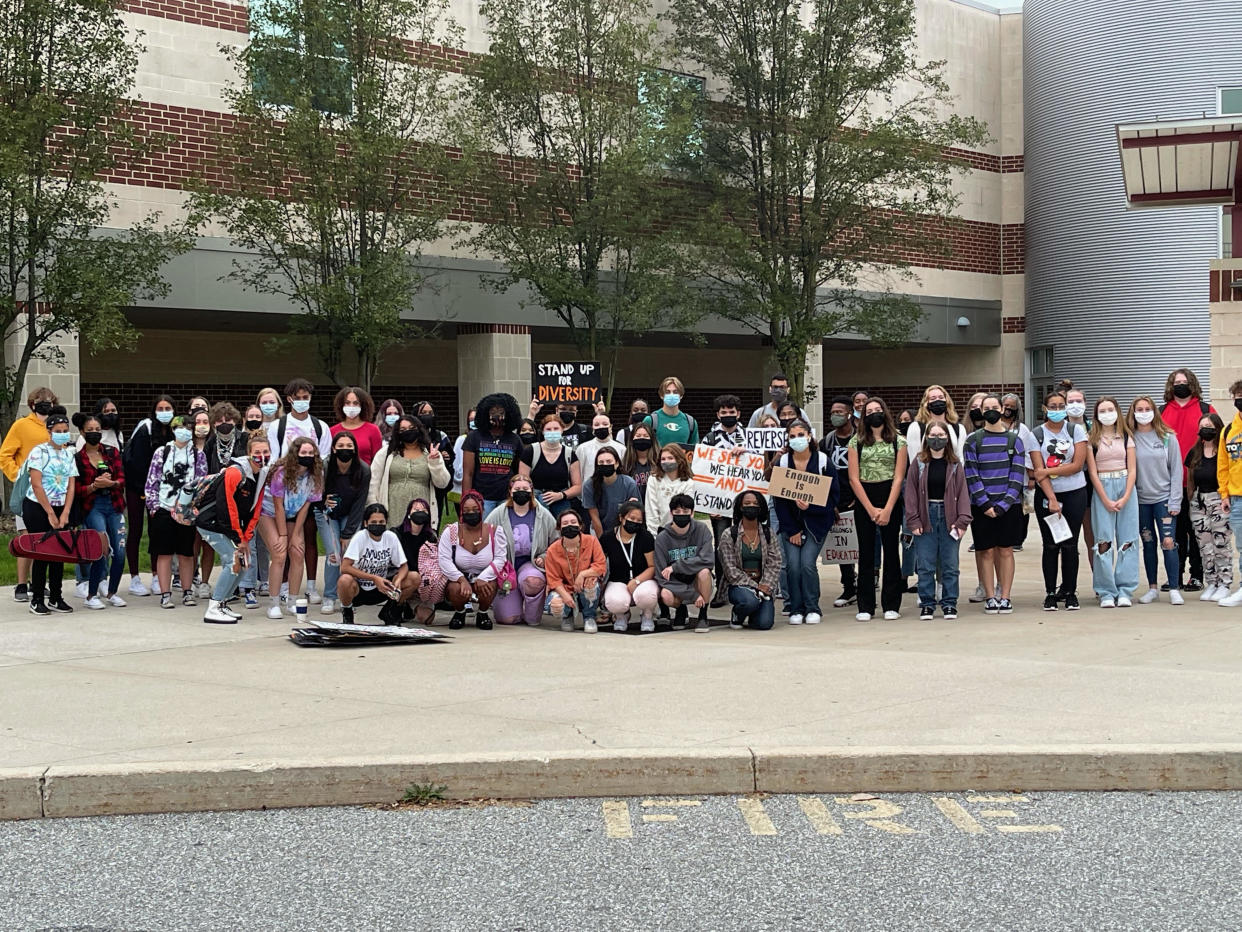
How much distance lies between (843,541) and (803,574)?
71 centimetres

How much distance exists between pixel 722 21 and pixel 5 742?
23.3 m

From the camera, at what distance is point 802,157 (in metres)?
27.5

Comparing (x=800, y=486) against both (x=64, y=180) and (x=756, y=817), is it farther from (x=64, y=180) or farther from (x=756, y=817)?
(x=64, y=180)

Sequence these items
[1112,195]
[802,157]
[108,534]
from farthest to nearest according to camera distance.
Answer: [1112,195]
[802,157]
[108,534]

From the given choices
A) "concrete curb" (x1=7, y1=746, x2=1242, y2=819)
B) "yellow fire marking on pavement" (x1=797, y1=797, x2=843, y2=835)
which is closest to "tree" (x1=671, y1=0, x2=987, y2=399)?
"concrete curb" (x1=7, y1=746, x2=1242, y2=819)

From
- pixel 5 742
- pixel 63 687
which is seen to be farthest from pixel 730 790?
pixel 63 687

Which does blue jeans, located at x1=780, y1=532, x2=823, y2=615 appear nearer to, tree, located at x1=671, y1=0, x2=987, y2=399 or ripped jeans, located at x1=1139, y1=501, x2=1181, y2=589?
ripped jeans, located at x1=1139, y1=501, x2=1181, y2=589

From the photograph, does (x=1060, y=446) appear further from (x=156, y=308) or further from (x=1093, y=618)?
(x=156, y=308)

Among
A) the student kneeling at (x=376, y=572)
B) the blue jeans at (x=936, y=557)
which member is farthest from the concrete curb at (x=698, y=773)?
the blue jeans at (x=936, y=557)

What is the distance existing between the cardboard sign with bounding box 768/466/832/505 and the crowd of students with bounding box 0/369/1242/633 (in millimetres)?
131

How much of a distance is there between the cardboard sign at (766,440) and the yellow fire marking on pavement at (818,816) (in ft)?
20.9

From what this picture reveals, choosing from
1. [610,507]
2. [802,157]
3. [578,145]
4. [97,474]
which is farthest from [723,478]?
[802,157]

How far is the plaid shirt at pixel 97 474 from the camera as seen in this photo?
12953mm

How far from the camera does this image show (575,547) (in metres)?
Result: 12.1
